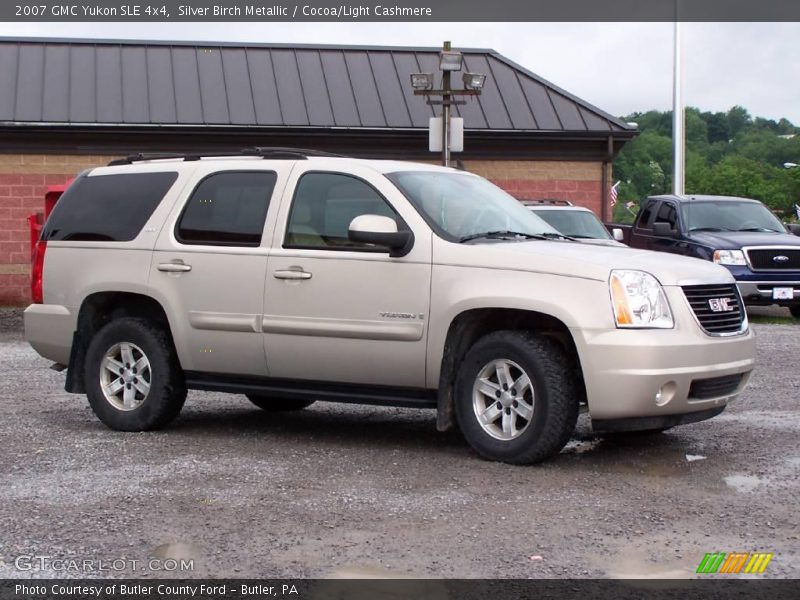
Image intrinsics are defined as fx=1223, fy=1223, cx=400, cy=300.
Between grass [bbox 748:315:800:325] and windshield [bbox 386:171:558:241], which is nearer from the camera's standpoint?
windshield [bbox 386:171:558:241]

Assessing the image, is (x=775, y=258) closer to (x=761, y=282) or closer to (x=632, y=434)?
(x=761, y=282)

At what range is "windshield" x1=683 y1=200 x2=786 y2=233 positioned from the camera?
1939 cm

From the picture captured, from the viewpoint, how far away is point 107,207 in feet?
29.5

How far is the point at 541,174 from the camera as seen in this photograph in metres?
23.0

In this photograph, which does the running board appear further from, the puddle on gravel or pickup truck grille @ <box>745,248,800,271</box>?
pickup truck grille @ <box>745,248,800,271</box>

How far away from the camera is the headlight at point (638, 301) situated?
22.9ft

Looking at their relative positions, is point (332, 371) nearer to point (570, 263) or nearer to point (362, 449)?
point (362, 449)

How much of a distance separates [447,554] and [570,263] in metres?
2.42

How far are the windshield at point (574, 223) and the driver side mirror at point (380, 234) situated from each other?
9.63 m

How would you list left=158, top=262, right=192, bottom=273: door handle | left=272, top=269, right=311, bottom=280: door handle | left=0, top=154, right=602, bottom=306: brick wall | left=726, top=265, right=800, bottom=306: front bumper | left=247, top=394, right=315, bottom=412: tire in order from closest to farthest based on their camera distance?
left=272, top=269, right=311, bottom=280: door handle
left=158, top=262, right=192, bottom=273: door handle
left=247, top=394, right=315, bottom=412: tire
left=726, top=265, right=800, bottom=306: front bumper
left=0, top=154, right=602, bottom=306: brick wall

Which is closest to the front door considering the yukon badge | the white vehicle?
the yukon badge

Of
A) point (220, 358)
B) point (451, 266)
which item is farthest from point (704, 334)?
Answer: point (220, 358)

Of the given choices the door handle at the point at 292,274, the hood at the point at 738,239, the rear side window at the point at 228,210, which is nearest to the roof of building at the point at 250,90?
the hood at the point at 738,239

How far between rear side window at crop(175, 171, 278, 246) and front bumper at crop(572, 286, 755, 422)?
97.2 inches
